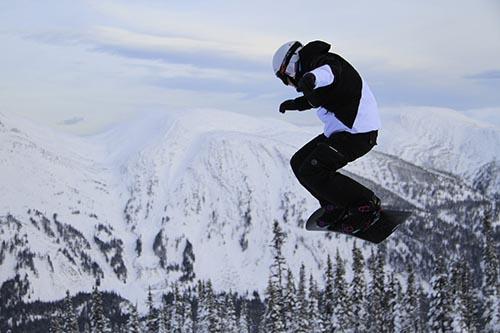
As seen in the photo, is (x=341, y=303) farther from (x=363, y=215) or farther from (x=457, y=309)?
(x=363, y=215)

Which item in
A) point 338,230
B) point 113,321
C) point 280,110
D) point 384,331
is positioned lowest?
point 113,321

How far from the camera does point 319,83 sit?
772 cm

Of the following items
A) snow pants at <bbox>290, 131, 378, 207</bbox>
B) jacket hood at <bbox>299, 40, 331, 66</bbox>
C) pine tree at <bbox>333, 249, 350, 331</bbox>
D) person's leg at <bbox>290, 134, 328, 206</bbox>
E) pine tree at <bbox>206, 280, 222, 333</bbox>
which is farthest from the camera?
pine tree at <bbox>206, 280, 222, 333</bbox>

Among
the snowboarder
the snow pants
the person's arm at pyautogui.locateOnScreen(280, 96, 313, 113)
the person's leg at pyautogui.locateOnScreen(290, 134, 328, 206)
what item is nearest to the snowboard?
the snowboarder

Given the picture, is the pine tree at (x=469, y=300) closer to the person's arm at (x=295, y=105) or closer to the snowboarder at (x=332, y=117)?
the snowboarder at (x=332, y=117)

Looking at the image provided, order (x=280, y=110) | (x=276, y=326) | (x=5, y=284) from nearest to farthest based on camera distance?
(x=280, y=110), (x=276, y=326), (x=5, y=284)

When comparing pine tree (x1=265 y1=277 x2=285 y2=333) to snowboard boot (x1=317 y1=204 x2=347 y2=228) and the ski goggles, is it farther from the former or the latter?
the ski goggles

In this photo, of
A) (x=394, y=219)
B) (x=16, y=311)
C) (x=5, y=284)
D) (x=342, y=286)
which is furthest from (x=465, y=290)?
(x=5, y=284)

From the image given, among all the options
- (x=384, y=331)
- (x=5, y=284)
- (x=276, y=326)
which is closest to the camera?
(x=276, y=326)

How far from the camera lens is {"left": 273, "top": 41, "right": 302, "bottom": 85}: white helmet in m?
8.31

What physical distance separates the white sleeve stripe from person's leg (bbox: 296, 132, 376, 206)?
972mm

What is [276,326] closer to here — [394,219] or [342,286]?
[342,286]

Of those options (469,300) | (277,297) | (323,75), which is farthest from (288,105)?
(469,300)

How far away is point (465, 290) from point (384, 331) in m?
9.43
